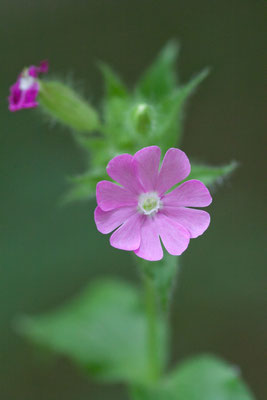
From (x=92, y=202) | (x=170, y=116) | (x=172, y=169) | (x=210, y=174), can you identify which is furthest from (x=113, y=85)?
(x=92, y=202)

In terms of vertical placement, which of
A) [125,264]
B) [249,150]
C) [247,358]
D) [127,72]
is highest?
[127,72]

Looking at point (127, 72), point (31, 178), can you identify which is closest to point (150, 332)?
point (31, 178)

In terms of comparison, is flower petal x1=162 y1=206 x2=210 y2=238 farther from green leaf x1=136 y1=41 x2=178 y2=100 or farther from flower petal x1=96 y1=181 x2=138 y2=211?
green leaf x1=136 y1=41 x2=178 y2=100

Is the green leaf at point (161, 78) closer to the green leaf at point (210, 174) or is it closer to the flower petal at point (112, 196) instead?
the green leaf at point (210, 174)

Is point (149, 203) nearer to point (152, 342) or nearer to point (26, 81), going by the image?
point (26, 81)

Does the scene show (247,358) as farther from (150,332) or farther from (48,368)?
(48,368)

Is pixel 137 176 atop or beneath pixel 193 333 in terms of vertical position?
beneath

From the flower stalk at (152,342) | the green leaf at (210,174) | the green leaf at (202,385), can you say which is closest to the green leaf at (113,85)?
the green leaf at (210,174)
